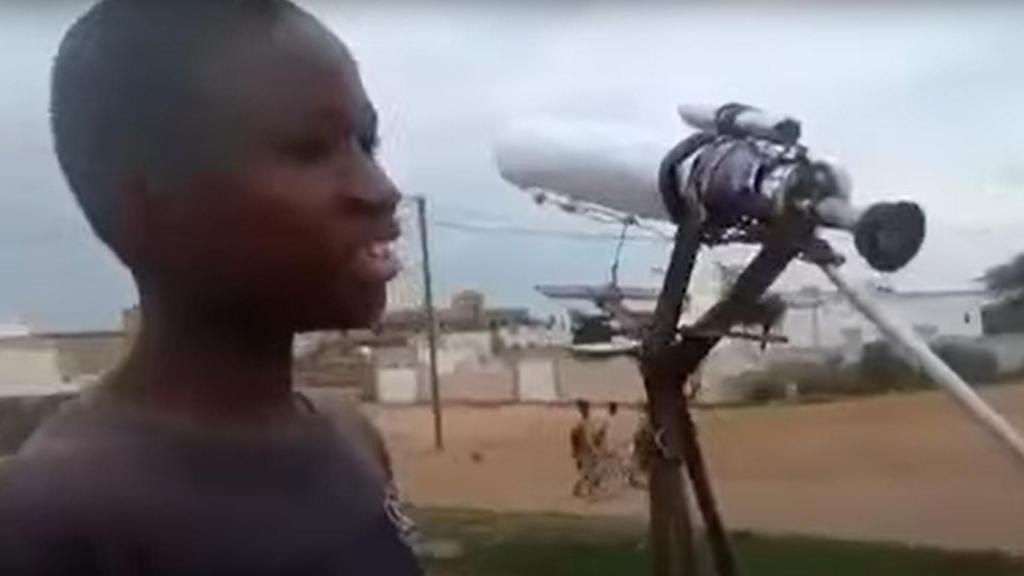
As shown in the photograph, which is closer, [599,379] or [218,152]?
[218,152]

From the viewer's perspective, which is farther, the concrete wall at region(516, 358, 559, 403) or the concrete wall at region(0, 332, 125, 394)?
the concrete wall at region(516, 358, 559, 403)

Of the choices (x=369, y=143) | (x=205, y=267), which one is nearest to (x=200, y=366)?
(x=205, y=267)

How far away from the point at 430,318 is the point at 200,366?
0.18m

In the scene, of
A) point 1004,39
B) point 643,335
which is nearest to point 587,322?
point 643,335

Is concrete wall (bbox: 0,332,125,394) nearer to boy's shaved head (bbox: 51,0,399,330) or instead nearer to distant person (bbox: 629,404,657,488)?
boy's shaved head (bbox: 51,0,399,330)

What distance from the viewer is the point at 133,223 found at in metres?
1.02

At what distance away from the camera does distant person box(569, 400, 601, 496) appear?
1.19m

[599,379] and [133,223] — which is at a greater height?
[133,223]

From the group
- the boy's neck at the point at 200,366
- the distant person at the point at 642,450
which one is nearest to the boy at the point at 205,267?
the boy's neck at the point at 200,366

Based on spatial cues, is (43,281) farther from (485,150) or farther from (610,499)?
(610,499)

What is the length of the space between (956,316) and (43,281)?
632 mm

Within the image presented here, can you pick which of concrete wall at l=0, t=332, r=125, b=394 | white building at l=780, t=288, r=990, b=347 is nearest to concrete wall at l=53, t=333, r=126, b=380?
concrete wall at l=0, t=332, r=125, b=394

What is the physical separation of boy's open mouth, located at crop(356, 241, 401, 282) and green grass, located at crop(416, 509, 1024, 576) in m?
0.19

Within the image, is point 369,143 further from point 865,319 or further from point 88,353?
point 865,319
